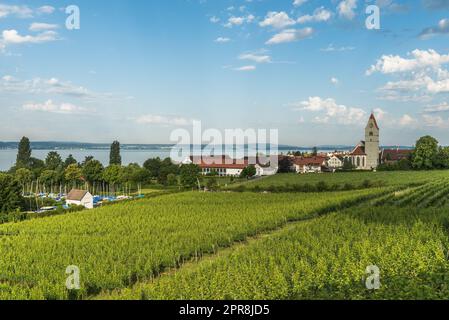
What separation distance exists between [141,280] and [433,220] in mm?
16692

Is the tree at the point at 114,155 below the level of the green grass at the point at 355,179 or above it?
above

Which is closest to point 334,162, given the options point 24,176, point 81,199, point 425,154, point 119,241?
point 425,154

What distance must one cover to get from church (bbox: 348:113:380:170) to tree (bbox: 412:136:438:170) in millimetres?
14568

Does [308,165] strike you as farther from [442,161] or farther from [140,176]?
[140,176]

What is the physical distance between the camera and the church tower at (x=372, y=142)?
9875cm

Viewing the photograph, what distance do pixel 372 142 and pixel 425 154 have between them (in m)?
18.2

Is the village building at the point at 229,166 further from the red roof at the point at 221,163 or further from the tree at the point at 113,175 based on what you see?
the tree at the point at 113,175

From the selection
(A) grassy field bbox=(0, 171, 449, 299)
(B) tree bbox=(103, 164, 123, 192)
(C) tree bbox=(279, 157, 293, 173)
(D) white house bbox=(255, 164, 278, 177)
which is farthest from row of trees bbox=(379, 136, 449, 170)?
(A) grassy field bbox=(0, 171, 449, 299)

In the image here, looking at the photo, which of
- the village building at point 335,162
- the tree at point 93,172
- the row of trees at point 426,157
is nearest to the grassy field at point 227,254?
the tree at point 93,172

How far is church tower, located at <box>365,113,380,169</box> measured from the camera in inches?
3888

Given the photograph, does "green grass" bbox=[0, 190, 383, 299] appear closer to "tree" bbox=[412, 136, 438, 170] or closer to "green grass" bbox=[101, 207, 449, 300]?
"green grass" bbox=[101, 207, 449, 300]

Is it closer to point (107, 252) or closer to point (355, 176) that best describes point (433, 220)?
point (107, 252)

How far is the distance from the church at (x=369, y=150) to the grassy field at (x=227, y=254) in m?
68.3
